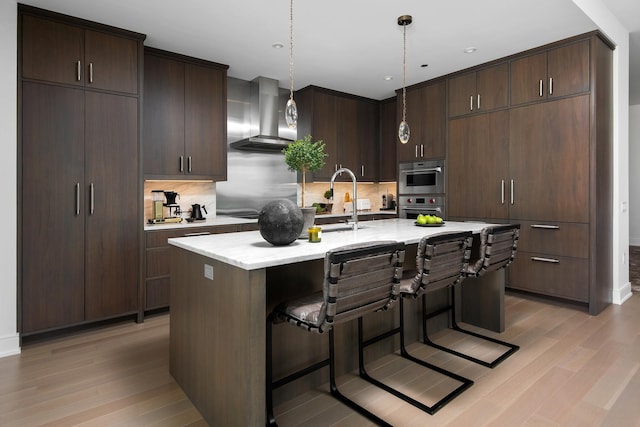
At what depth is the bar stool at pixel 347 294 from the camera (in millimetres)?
1634

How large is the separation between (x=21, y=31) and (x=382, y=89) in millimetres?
4180

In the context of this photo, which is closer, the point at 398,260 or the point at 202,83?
the point at 398,260

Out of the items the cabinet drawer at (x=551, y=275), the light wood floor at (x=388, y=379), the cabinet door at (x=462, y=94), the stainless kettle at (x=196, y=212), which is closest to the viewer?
the light wood floor at (x=388, y=379)

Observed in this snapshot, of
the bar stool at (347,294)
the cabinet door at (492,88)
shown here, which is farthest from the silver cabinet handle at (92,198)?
the cabinet door at (492,88)

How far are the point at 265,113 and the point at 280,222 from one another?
3257 mm

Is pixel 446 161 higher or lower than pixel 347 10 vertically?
lower

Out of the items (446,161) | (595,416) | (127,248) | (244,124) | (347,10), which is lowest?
(595,416)

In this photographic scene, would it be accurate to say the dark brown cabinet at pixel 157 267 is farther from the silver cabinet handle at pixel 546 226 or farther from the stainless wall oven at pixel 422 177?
the silver cabinet handle at pixel 546 226

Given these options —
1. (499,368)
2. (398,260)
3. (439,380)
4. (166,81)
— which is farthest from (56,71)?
(499,368)

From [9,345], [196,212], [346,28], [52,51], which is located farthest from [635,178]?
[9,345]

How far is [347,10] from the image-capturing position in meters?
3.16

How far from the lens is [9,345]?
111 inches

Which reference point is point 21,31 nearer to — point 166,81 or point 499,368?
point 166,81

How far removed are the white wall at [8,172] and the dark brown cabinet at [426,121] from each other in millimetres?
4355
